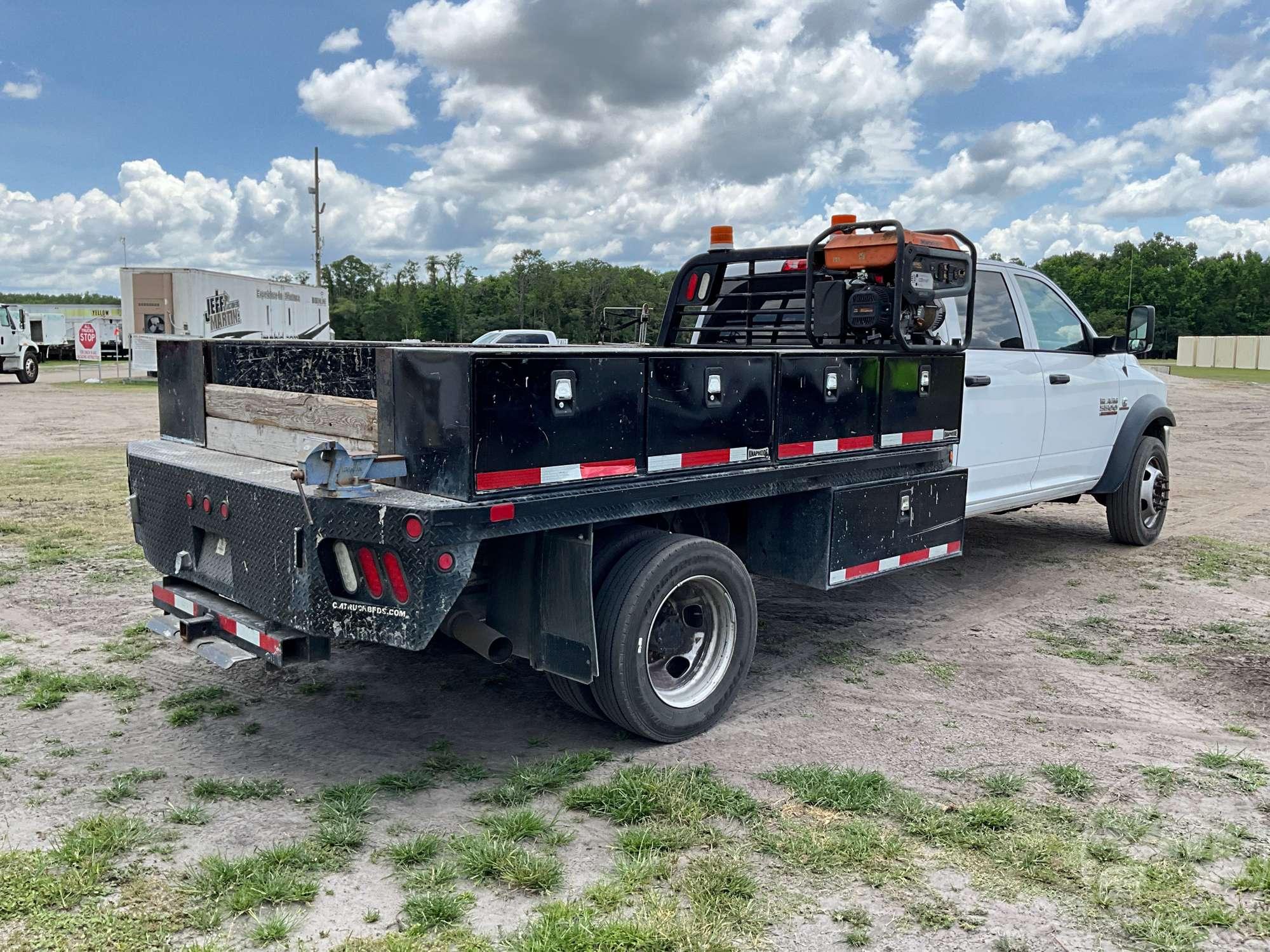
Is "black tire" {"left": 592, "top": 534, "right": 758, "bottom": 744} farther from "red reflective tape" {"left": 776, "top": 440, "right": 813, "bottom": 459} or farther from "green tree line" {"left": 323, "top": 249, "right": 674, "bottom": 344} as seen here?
"green tree line" {"left": 323, "top": 249, "right": 674, "bottom": 344}

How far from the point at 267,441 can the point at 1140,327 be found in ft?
20.2

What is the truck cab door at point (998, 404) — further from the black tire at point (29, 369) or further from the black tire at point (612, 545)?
the black tire at point (29, 369)

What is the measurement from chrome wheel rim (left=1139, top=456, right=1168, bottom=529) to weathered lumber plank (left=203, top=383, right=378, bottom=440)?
6649 millimetres

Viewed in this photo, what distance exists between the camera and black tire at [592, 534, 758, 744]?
4172 mm

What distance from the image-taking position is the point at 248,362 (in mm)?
4746

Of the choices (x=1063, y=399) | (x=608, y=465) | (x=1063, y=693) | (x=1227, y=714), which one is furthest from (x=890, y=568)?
(x=1063, y=399)

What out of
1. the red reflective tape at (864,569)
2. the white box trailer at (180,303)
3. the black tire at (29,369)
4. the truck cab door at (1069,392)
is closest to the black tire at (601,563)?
the red reflective tape at (864,569)

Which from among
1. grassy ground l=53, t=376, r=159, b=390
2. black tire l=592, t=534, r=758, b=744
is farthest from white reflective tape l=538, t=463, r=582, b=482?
grassy ground l=53, t=376, r=159, b=390

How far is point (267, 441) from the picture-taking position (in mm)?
4586

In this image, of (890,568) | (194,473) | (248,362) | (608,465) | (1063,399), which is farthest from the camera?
(1063,399)

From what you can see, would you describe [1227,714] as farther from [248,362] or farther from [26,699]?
[26,699]

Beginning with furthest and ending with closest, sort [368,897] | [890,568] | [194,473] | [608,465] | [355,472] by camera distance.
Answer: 1. [890,568]
2. [194,473]
3. [608,465]
4. [355,472]
5. [368,897]

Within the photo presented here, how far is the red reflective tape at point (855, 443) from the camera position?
5.14 m

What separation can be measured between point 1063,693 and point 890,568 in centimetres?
100
